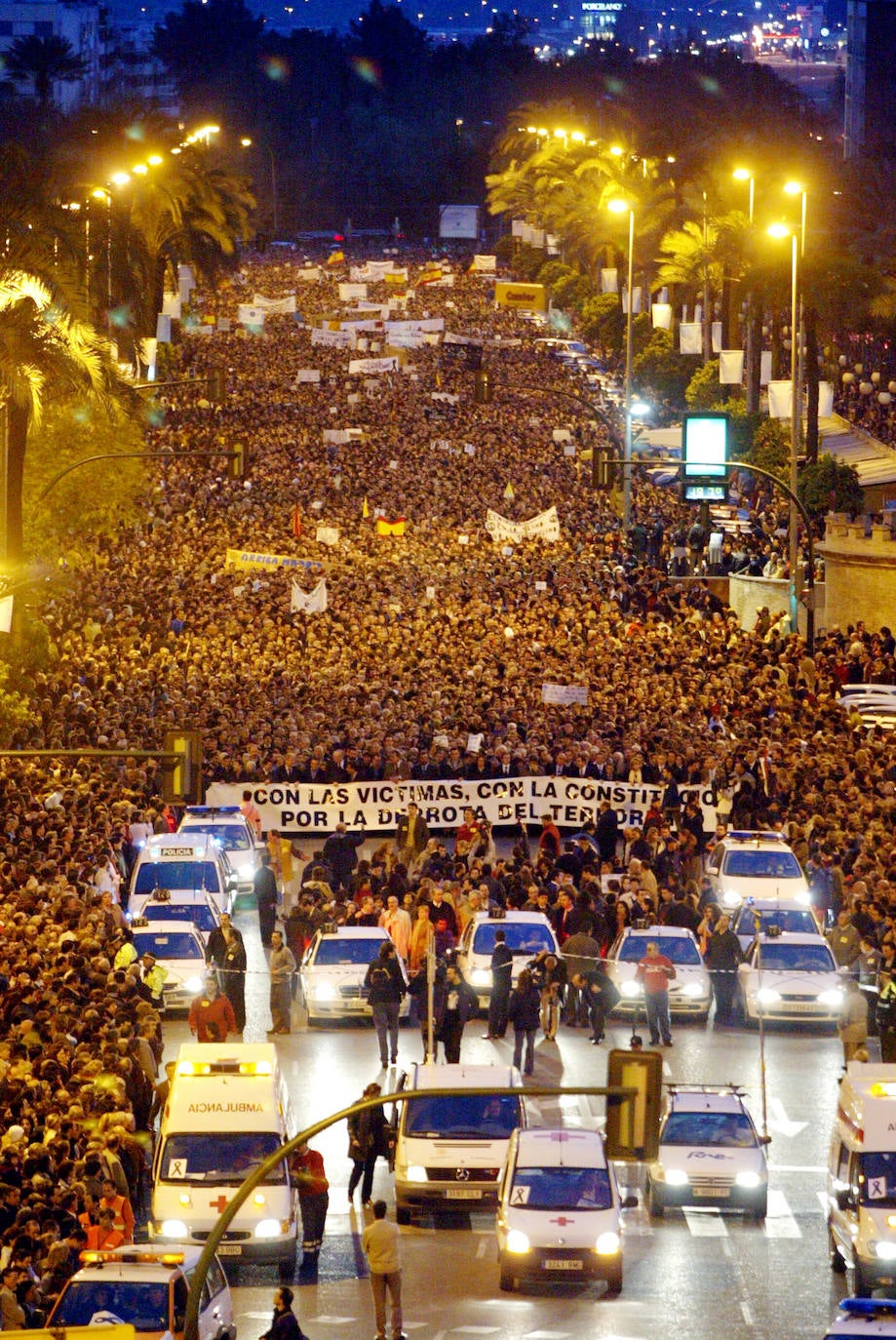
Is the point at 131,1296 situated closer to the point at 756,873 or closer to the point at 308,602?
the point at 756,873

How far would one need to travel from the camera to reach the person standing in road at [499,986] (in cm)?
2709

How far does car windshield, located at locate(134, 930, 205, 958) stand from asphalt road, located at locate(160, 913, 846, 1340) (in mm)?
1036

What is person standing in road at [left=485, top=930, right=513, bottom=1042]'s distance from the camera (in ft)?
88.9

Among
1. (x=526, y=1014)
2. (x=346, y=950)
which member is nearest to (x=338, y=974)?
(x=346, y=950)

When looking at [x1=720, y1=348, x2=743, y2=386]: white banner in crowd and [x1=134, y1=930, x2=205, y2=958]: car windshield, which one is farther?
[x1=720, y1=348, x2=743, y2=386]: white banner in crowd

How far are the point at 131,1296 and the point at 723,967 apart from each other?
13.6 m

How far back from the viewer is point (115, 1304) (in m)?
16.0

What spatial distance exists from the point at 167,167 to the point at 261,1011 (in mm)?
56015

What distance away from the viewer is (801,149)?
95562 millimetres

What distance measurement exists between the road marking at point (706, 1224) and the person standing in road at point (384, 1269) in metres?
3.92

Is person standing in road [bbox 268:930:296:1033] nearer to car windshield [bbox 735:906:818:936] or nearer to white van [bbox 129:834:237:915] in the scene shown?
white van [bbox 129:834:237:915]

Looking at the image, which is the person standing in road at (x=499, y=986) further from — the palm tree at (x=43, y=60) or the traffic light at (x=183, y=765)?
the palm tree at (x=43, y=60)

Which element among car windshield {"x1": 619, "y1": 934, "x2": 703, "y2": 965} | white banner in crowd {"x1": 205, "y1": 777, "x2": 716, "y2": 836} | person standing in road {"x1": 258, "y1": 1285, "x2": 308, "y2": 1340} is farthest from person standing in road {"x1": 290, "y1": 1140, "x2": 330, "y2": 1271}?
white banner in crowd {"x1": 205, "y1": 777, "x2": 716, "y2": 836}

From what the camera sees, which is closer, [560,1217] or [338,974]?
[560,1217]
